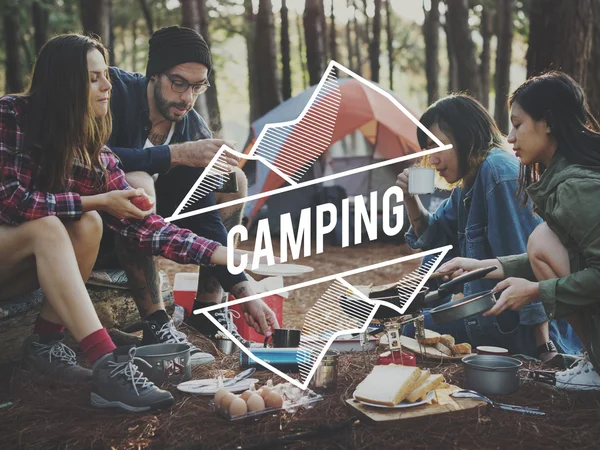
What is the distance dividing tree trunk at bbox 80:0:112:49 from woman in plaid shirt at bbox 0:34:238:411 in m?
5.71

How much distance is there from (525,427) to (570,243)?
26.9 inches

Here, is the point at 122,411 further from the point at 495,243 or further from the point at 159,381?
the point at 495,243

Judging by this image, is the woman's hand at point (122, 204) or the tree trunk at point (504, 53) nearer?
the woman's hand at point (122, 204)

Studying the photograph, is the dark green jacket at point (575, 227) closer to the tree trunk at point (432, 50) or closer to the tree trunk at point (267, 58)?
the tree trunk at point (267, 58)

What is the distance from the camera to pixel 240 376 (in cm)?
263

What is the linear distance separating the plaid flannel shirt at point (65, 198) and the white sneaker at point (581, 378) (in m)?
1.47

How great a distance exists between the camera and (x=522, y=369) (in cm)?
262

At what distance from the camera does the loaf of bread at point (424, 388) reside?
7.32 feet

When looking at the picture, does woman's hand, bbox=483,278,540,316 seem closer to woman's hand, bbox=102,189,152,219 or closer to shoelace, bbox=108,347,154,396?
shoelace, bbox=108,347,154,396

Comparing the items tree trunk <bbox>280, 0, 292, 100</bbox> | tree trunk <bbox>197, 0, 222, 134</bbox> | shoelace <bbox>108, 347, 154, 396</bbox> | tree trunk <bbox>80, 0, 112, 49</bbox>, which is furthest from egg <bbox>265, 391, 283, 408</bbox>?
tree trunk <bbox>280, 0, 292, 100</bbox>

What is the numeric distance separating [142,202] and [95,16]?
615cm

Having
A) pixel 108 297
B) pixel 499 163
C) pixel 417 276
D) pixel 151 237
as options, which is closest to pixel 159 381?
pixel 151 237

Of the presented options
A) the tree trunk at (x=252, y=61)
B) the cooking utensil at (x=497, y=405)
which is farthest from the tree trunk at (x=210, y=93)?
the tree trunk at (x=252, y=61)

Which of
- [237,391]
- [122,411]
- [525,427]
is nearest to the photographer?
[525,427]
